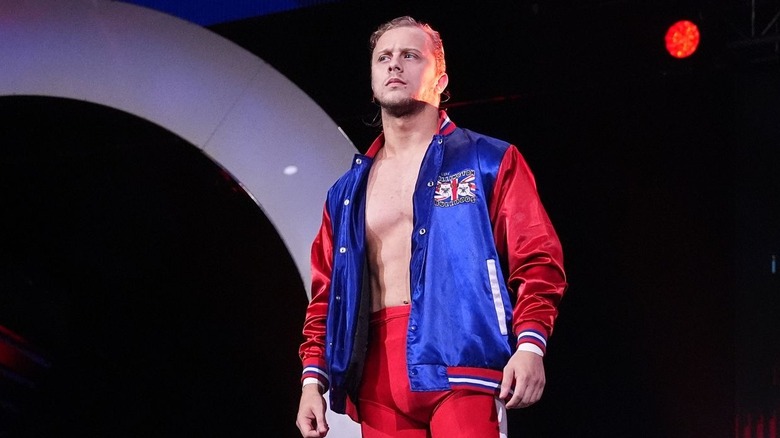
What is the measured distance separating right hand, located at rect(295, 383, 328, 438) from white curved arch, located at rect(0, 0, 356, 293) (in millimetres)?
1574

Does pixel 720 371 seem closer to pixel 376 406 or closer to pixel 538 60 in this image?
pixel 538 60

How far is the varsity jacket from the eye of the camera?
205 centimetres

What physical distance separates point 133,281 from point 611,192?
2.16 meters

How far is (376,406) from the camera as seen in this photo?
2.17 m

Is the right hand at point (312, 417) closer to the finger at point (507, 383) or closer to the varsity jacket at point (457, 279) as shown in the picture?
the varsity jacket at point (457, 279)

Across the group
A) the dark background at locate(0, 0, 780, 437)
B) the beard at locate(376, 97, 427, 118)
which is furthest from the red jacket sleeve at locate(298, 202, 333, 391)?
the dark background at locate(0, 0, 780, 437)

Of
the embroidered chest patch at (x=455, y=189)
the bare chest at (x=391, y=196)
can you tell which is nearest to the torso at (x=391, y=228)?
the bare chest at (x=391, y=196)

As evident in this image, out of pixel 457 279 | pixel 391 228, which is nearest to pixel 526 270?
pixel 457 279

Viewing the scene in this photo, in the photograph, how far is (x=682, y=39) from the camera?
3.44m

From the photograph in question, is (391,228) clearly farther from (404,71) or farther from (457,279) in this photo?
(404,71)

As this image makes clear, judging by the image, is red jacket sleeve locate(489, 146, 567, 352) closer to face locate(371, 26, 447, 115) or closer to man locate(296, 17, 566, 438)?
man locate(296, 17, 566, 438)

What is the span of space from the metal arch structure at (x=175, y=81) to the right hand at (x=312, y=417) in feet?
5.07

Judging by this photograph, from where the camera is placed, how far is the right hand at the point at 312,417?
2.19 meters

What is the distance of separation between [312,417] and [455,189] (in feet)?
2.16
